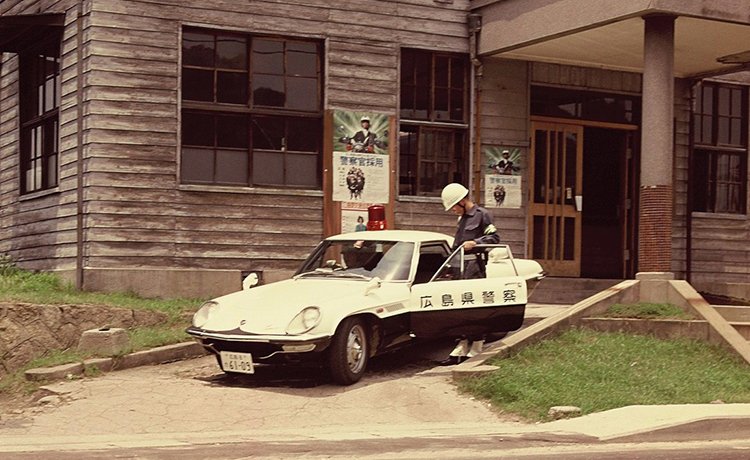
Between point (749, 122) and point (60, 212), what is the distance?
494 inches

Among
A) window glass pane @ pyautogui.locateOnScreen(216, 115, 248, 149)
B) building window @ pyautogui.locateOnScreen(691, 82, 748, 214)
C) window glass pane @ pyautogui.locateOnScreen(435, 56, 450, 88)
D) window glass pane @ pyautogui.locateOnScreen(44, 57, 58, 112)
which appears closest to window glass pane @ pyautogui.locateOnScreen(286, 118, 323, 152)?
window glass pane @ pyautogui.locateOnScreen(216, 115, 248, 149)

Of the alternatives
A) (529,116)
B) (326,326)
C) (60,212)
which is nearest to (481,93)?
(529,116)

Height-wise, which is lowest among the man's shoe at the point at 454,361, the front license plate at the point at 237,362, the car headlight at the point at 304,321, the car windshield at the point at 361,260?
the man's shoe at the point at 454,361

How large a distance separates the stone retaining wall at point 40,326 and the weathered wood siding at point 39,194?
223 centimetres

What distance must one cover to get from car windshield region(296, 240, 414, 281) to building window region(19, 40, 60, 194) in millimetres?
5740

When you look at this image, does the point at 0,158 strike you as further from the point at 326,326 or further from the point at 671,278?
the point at 671,278

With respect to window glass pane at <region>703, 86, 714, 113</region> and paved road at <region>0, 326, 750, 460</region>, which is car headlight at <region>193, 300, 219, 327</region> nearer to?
paved road at <region>0, 326, 750, 460</region>

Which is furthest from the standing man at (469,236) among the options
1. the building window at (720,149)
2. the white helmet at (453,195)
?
the building window at (720,149)

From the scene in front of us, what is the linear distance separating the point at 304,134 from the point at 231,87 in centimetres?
131

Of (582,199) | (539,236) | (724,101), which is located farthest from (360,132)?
(724,101)

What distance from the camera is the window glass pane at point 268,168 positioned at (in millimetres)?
15156

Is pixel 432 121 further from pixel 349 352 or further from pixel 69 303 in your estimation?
pixel 349 352

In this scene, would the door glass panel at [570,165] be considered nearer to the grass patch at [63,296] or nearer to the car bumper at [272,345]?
the grass patch at [63,296]

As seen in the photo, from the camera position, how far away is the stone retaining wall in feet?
39.4
